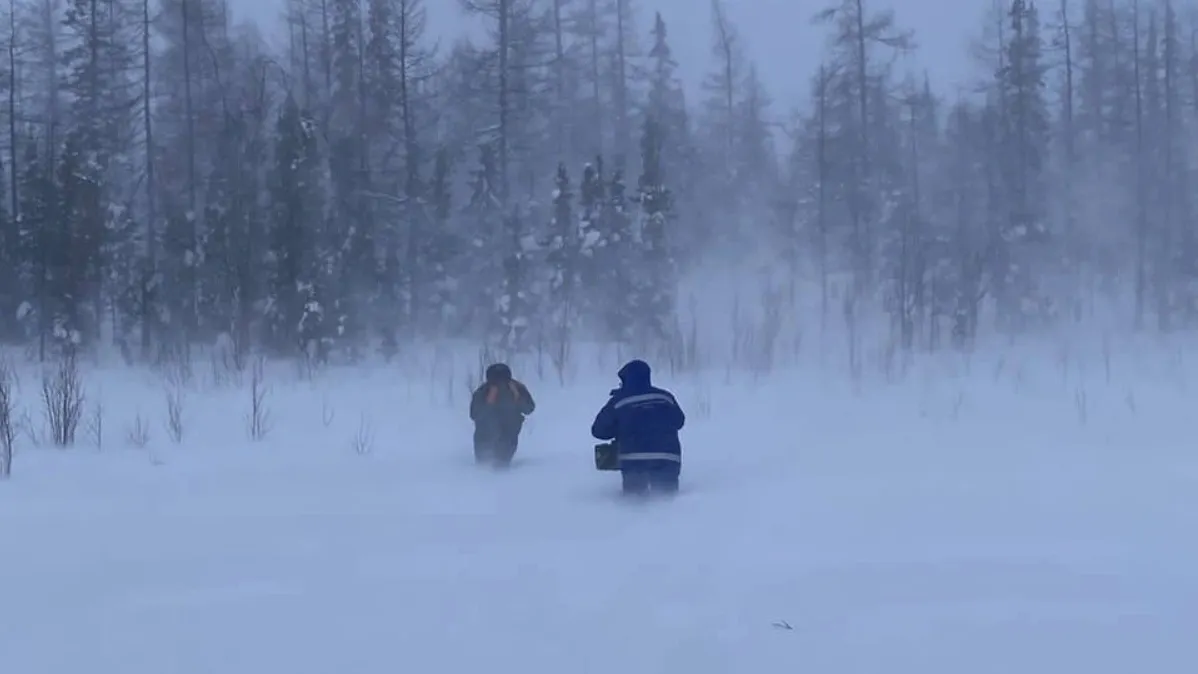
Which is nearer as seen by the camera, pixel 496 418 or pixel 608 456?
pixel 608 456

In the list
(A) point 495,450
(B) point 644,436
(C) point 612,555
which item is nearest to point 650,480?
(B) point 644,436

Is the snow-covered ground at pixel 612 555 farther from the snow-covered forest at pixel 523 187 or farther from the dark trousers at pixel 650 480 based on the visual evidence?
the snow-covered forest at pixel 523 187

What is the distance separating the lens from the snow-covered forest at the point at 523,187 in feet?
97.3

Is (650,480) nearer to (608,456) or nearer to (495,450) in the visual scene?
(608,456)

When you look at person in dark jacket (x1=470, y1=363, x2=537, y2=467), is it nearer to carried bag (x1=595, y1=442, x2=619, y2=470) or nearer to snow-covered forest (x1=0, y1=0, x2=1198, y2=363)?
carried bag (x1=595, y1=442, x2=619, y2=470)

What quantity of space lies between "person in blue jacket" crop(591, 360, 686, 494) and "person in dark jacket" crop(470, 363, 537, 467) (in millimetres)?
2074

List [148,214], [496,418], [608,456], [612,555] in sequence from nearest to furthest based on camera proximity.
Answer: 1. [612,555]
2. [608,456]
3. [496,418]
4. [148,214]

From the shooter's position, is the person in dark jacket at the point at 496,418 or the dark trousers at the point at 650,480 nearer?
the dark trousers at the point at 650,480

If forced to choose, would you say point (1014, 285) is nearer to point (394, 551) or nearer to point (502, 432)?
point (502, 432)

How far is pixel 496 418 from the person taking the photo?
35.9 ft

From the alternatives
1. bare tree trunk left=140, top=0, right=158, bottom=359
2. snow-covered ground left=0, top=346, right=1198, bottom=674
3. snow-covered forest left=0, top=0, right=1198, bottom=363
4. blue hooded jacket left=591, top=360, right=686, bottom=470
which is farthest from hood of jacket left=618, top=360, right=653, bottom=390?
bare tree trunk left=140, top=0, right=158, bottom=359

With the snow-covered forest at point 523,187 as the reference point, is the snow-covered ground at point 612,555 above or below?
below

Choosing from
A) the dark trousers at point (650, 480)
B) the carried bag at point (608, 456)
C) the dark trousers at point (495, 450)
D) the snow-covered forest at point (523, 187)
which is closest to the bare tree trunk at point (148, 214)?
the snow-covered forest at point (523, 187)

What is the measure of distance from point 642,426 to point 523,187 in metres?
28.3
